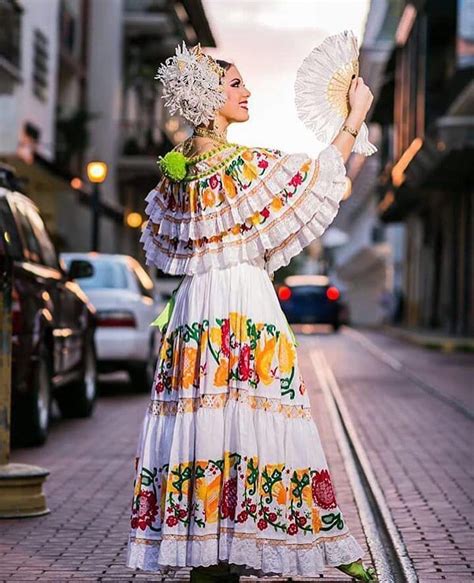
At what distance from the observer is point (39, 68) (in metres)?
33.7

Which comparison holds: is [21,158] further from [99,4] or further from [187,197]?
[187,197]

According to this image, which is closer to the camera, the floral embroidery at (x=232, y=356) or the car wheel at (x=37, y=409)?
the floral embroidery at (x=232, y=356)

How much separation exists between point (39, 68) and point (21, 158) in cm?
531

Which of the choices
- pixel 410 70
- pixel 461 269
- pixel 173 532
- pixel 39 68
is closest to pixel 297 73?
pixel 173 532

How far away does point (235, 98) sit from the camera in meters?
5.62

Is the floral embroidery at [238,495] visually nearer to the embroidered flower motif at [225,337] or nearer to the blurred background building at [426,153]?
the embroidered flower motif at [225,337]

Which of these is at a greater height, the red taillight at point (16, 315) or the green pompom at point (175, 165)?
the green pompom at point (175, 165)

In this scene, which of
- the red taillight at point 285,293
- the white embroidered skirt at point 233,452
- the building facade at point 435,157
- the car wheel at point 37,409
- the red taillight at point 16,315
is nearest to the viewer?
the white embroidered skirt at point 233,452

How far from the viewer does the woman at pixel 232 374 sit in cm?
527

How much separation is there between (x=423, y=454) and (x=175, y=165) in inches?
228

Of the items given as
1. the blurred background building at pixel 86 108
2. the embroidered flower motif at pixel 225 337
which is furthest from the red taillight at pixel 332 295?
the embroidered flower motif at pixel 225 337

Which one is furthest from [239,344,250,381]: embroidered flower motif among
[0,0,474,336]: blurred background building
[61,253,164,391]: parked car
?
[0,0,474,336]: blurred background building

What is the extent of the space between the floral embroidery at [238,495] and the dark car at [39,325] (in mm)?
4651

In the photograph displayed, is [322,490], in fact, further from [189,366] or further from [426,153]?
[426,153]
